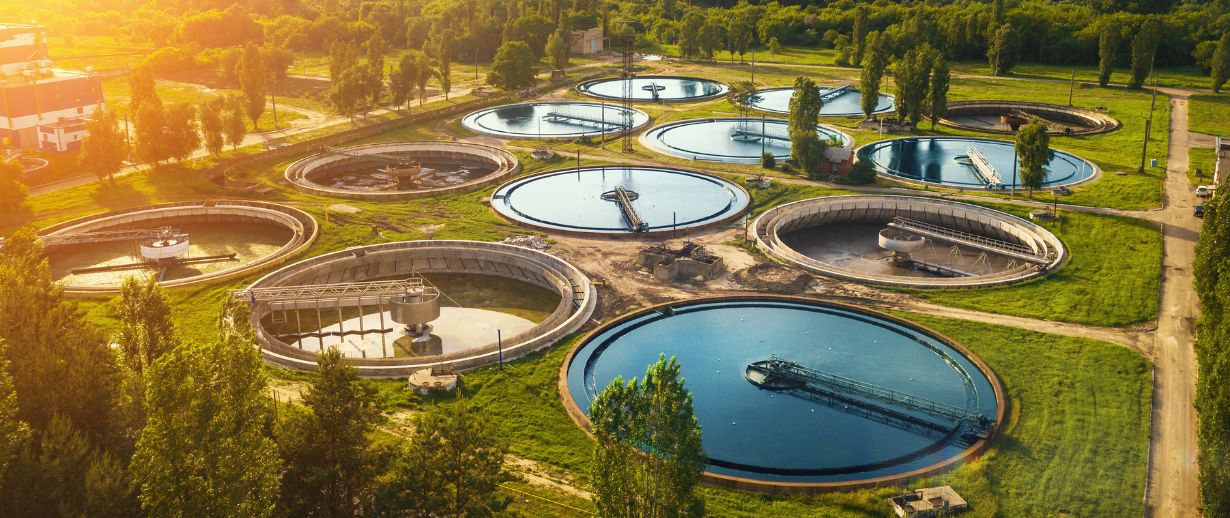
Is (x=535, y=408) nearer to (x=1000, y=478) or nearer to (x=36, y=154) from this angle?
(x=1000, y=478)

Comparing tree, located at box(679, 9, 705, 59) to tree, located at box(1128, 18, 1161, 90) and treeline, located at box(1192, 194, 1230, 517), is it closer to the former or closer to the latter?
tree, located at box(1128, 18, 1161, 90)

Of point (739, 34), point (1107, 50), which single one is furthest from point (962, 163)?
point (739, 34)

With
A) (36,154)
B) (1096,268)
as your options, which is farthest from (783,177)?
(36,154)

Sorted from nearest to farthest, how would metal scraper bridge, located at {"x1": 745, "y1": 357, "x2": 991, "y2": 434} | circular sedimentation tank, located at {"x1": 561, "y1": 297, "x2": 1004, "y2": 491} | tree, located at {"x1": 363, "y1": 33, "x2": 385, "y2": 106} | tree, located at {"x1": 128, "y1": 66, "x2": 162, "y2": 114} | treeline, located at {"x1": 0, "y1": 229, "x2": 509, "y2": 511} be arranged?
1. treeline, located at {"x1": 0, "y1": 229, "x2": 509, "y2": 511}
2. circular sedimentation tank, located at {"x1": 561, "y1": 297, "x2": 1004, "y2": 491}
3. metal scraper bridge, located at {"x1": 745, "y1": 357, "x2": 991, "y2": 434}
4. tree, located at {"x1": 128, "y1": 66, "x2": 162, "y2": 114}
5. tree, located at {"x1": 363, "y1": 33, "x2": 385, "y2": 106}

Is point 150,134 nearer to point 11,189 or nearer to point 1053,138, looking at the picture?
point 11,189

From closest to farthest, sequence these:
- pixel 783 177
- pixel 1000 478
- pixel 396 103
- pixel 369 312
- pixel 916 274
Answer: pixel 1000 478
pixel 369 312
pixel 916 274
pixel 783 177
pixel 396 103

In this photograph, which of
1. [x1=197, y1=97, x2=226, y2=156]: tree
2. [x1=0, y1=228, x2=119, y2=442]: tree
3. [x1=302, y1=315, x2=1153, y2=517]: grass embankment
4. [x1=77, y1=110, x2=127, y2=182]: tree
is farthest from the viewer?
[x1=197, y1=97, x2=226, y2=156]: tree

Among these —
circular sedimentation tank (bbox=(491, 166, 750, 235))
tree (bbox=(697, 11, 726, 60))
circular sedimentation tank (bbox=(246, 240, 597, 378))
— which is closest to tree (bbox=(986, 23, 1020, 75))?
tree (bbox=(697, 11, 726, 60))
